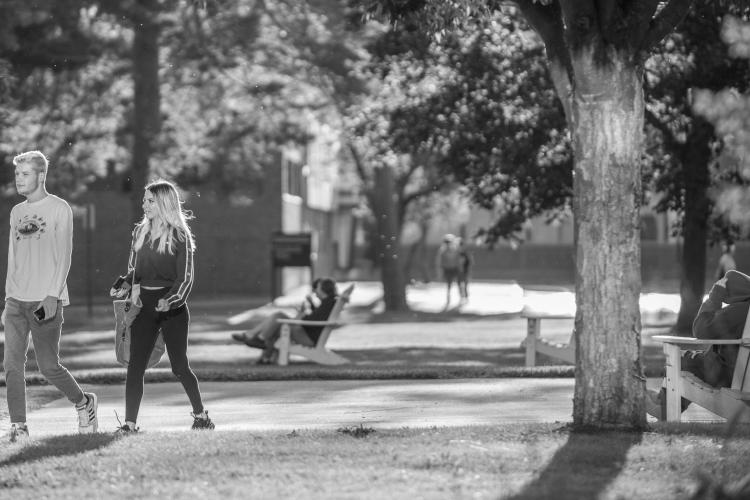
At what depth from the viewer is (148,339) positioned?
9.02m

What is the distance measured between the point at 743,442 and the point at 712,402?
129cm

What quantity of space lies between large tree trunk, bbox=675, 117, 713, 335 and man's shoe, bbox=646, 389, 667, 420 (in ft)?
42.1

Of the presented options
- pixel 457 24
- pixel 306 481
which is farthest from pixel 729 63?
pixel 306 481

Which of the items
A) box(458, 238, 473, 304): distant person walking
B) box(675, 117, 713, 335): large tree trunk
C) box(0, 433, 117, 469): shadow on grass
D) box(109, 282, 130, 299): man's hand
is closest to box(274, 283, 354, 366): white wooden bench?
box(675, 117, 713, 335): large tree trunk

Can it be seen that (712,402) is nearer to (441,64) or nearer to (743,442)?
(743,442)

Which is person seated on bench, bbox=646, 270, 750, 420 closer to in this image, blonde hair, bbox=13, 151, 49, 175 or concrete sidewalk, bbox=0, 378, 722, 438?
concrete sidewalk, bbox=0, 378, 722, 438

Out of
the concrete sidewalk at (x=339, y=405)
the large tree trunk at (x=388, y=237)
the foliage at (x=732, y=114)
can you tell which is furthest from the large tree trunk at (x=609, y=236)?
the large tree trunk at (x=388, y=237)

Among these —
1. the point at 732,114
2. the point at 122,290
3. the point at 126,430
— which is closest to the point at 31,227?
the point at 122,290

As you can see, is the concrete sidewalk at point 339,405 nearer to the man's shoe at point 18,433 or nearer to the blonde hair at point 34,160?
the man's shoe at point 18,433

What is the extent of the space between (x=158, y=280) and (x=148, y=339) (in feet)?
1.27

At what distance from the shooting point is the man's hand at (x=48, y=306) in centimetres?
859

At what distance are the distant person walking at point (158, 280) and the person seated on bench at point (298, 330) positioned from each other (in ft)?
26.7

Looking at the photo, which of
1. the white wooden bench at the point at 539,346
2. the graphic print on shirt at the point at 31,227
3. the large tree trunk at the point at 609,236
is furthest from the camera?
the white wooden bench at the point at 539,346

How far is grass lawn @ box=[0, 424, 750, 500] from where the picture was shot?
256 inches
